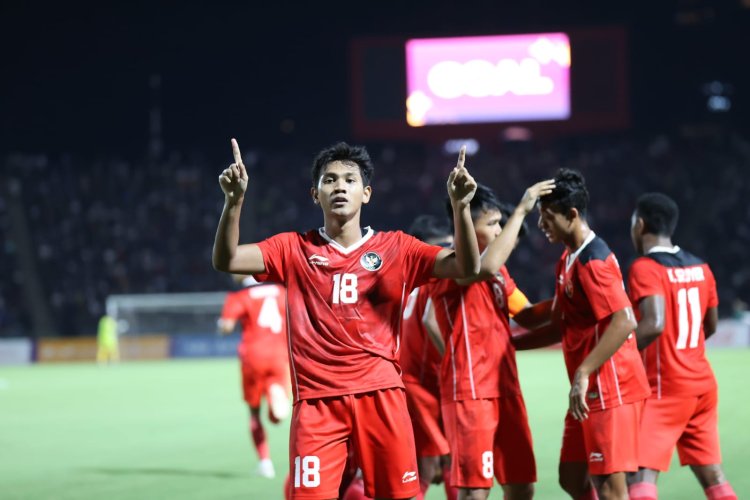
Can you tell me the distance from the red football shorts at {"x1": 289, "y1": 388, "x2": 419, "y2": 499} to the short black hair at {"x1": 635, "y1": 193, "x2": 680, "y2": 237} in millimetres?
2213

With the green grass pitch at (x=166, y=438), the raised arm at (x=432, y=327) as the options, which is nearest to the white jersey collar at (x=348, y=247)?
the raised arm at (x=432, y=327)

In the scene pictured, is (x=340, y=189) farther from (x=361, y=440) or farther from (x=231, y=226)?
(x=361, y=440)

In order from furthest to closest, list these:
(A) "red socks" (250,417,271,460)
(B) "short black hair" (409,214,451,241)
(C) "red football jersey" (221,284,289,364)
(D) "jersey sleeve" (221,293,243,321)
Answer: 1. (D) "jersey sleeve" (221,293,243,321)
2. (C) "red football jersey" (221,284,289,364)
3. (A) "red socks" (250,417,271,460)
4. (B) "short black hair" (409,214,451,241)

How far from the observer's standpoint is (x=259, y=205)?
38.8 metres

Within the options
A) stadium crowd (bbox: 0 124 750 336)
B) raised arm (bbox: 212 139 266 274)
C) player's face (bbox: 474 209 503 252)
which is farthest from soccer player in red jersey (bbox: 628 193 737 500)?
stadium crowd (bbox: 0 124 750 336)

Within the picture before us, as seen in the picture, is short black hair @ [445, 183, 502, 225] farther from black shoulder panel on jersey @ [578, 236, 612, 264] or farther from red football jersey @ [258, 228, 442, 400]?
red football jersey @ [258, 228, 442, 400]

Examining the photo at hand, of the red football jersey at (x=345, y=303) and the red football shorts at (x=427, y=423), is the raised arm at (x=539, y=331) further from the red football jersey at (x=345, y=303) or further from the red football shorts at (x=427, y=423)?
the red football jersey at (x=345, y=303)

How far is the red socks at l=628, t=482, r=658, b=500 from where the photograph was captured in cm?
532

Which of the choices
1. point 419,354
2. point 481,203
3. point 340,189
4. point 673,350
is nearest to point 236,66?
point 419,354

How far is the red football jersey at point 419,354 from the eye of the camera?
6.40 meters

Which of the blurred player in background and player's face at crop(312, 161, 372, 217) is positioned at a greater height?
player's face at crop(312, 161, 372, 217)

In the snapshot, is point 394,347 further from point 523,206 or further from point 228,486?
point 228,486

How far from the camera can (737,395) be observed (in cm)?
1489

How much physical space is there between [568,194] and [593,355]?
2.72 ft
